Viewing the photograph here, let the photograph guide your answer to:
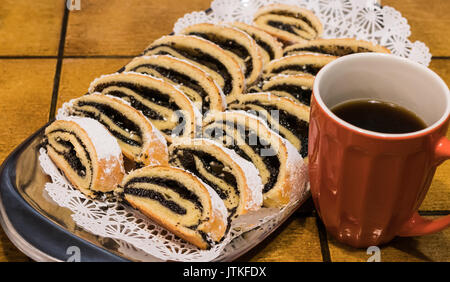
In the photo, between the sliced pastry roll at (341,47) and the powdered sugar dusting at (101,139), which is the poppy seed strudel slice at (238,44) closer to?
the sliced pastry roll at (341,47)

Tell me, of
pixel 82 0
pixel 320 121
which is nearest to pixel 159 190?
pixel 320 121

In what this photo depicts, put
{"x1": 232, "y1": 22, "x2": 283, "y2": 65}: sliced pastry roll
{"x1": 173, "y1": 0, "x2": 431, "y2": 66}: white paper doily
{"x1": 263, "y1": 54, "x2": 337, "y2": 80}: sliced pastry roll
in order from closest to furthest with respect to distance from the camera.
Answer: {"x1": 263, "y1": 54, "x2": 337, "y2": 80}: sliced pastry roll, {"x1": 232, "y1": 22, "x2": 283, "y2": 65}: sliced pastry roll, {"x1": 173, "y1": 0, "x2": 431, "y2": 66}: white paper doily

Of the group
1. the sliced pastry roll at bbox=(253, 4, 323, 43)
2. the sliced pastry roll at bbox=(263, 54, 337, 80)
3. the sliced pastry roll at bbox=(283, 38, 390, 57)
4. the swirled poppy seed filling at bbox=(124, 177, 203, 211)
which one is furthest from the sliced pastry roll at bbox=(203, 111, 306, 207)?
the sliced pastry roll at bbox=(253, 4, 323, 43)

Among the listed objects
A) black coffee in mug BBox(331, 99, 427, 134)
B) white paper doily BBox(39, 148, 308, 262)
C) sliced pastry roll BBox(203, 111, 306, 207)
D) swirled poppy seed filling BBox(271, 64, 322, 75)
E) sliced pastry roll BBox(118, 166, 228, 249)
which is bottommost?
white paper doily BBox(39, 148, 308, 262)

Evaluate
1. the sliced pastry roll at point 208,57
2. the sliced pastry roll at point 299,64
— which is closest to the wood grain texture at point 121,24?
the sliced pastry roll at point 208,57

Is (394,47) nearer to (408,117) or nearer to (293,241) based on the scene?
(408,117)

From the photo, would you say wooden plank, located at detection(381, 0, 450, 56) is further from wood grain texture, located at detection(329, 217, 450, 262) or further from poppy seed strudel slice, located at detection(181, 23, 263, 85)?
wood grain texture, located at detection(329, 217, 450, 262)
